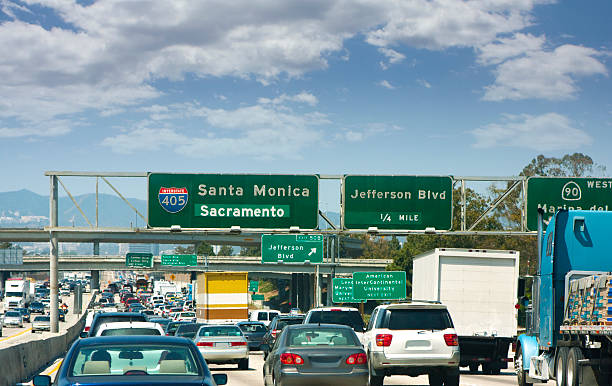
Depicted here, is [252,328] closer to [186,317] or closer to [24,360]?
[24,360]

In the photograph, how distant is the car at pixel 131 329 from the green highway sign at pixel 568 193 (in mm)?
22123

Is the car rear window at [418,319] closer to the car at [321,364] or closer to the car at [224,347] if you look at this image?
the car at [321,364]

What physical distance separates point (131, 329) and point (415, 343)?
6231mm

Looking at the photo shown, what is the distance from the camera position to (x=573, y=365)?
15.5 m

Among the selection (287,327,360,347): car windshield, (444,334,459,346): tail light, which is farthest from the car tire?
(287,327,360,347): car windshield

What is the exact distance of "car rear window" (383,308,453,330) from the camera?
1923 cm

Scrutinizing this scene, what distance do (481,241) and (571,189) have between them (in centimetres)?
5751

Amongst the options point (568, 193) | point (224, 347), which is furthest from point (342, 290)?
point (224, 347)

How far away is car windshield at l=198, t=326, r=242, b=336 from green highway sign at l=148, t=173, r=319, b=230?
921 cm

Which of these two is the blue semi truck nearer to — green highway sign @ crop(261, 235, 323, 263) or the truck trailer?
the truck trailer

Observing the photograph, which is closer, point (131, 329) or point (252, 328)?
point (131, 329)

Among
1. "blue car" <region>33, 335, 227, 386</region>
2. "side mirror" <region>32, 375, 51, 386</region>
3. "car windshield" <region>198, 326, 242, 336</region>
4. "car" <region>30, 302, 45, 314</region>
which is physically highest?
"blue car" <region>33, 335, 227, 386</region>

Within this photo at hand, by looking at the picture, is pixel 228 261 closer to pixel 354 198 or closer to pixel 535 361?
pixel 354 198

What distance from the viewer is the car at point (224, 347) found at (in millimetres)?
28297
